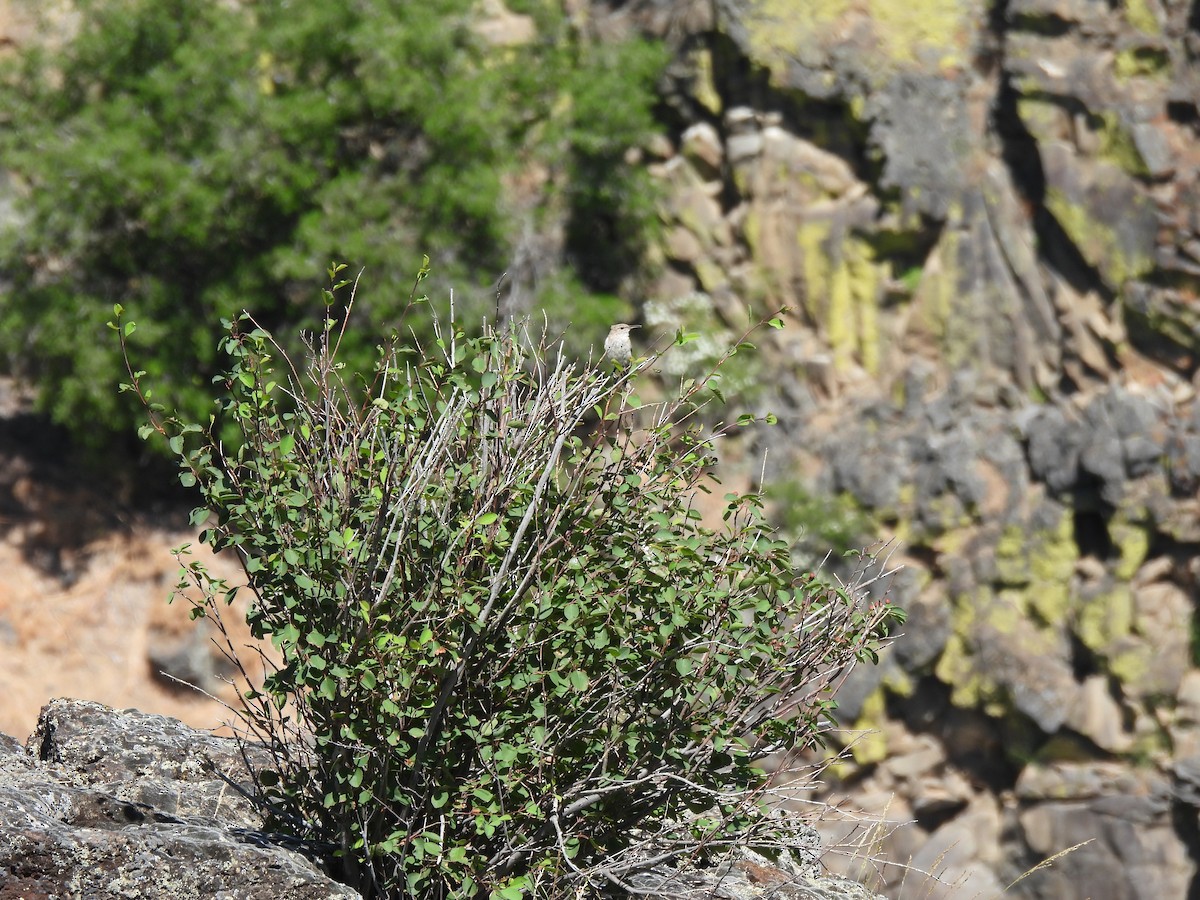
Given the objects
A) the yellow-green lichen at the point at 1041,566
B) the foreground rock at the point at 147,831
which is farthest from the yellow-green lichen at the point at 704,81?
the foreground rock at the point at 147,831

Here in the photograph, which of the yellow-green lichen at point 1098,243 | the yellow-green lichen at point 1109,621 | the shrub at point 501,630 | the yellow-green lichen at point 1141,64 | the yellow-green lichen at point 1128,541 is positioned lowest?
the yellow-green lichen at point 1109,621

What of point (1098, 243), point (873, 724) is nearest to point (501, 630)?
point (873, 724)

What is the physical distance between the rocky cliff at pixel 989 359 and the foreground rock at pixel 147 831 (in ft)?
25.7

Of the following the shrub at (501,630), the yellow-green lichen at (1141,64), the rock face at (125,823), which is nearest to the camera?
the rock face at (125,823)

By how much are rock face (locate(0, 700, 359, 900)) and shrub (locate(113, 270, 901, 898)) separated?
245 mm

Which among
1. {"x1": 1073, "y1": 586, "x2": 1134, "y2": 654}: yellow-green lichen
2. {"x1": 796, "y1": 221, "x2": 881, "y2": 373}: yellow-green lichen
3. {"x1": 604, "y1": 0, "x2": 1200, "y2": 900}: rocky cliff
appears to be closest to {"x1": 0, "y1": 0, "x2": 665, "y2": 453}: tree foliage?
{"x1": 604, "y1": 0, "x2": 1200, "y2": 900}: rocky cliff

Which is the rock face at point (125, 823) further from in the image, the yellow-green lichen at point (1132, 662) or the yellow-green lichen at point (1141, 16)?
the yellow-green lichen at point (1141, 16)

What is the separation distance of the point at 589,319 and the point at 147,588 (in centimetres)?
424

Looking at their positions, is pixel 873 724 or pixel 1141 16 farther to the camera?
pixel 1141 16

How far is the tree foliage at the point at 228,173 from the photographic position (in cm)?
1066

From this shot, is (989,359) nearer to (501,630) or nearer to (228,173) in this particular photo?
(228,173)

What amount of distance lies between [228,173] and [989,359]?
257 inches

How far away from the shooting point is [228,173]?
35.1 ft

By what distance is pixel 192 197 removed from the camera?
1060cm
